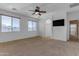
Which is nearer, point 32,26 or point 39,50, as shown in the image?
point 39,50

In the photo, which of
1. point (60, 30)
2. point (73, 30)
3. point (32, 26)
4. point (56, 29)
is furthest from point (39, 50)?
point (32, 26)

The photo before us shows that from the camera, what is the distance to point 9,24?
20.2ft

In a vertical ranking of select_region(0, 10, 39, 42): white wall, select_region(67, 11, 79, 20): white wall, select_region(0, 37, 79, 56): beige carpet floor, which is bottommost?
select_region(0, 37, 79, 56): beige carpet floor

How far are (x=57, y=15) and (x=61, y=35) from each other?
1.72m

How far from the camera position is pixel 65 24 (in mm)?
6559

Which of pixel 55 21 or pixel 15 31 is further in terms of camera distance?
pixel 55 21

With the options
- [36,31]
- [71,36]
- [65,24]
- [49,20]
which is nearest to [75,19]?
[65,24]

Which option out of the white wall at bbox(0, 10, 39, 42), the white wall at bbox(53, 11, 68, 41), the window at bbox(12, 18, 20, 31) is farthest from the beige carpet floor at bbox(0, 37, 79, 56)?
the window at bbox(12, 18, 20, 31)

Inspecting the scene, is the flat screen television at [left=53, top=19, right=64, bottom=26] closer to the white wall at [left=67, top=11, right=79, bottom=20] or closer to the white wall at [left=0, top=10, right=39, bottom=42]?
the white wall at [left=67, top=11, right=79, bottom=20]

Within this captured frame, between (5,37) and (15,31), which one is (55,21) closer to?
(15,31)

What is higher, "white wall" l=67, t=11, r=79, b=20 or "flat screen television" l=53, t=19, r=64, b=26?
"white wall" l=67, t=11, r=79, b=20

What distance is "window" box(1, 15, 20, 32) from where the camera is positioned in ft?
19.1

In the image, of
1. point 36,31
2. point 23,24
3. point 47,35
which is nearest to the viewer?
point 23,24

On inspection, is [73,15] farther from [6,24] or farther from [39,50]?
[6,24]
